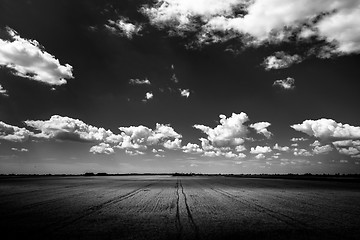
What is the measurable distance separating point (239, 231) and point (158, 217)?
12.7 feet

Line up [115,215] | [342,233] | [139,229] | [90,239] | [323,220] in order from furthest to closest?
[115,215] → [323,220] → [139,229] → [342,233] → [90,239]

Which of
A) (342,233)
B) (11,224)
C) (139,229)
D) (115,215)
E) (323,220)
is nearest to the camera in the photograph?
(342,233)

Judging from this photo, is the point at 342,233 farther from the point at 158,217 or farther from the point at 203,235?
the point at 158,217

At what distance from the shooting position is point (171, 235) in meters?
8.08

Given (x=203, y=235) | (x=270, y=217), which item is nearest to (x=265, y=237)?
(x=203, y=235)

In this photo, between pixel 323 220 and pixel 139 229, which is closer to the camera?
pixel 139 229

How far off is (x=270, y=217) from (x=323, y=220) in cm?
195

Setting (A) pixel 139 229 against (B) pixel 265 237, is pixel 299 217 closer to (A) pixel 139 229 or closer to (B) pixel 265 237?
(B) pixel 265 237

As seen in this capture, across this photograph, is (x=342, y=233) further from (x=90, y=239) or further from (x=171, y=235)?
(x=90, y=239)

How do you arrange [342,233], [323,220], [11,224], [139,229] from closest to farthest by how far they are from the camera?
1. [342,233]
2. [139,229]
3. [11,224]
4. [323,220]

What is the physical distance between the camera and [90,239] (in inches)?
302

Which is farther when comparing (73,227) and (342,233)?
(73,227)

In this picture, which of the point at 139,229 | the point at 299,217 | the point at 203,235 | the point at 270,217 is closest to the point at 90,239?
the point at 139,229

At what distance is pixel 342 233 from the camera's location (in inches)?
331
